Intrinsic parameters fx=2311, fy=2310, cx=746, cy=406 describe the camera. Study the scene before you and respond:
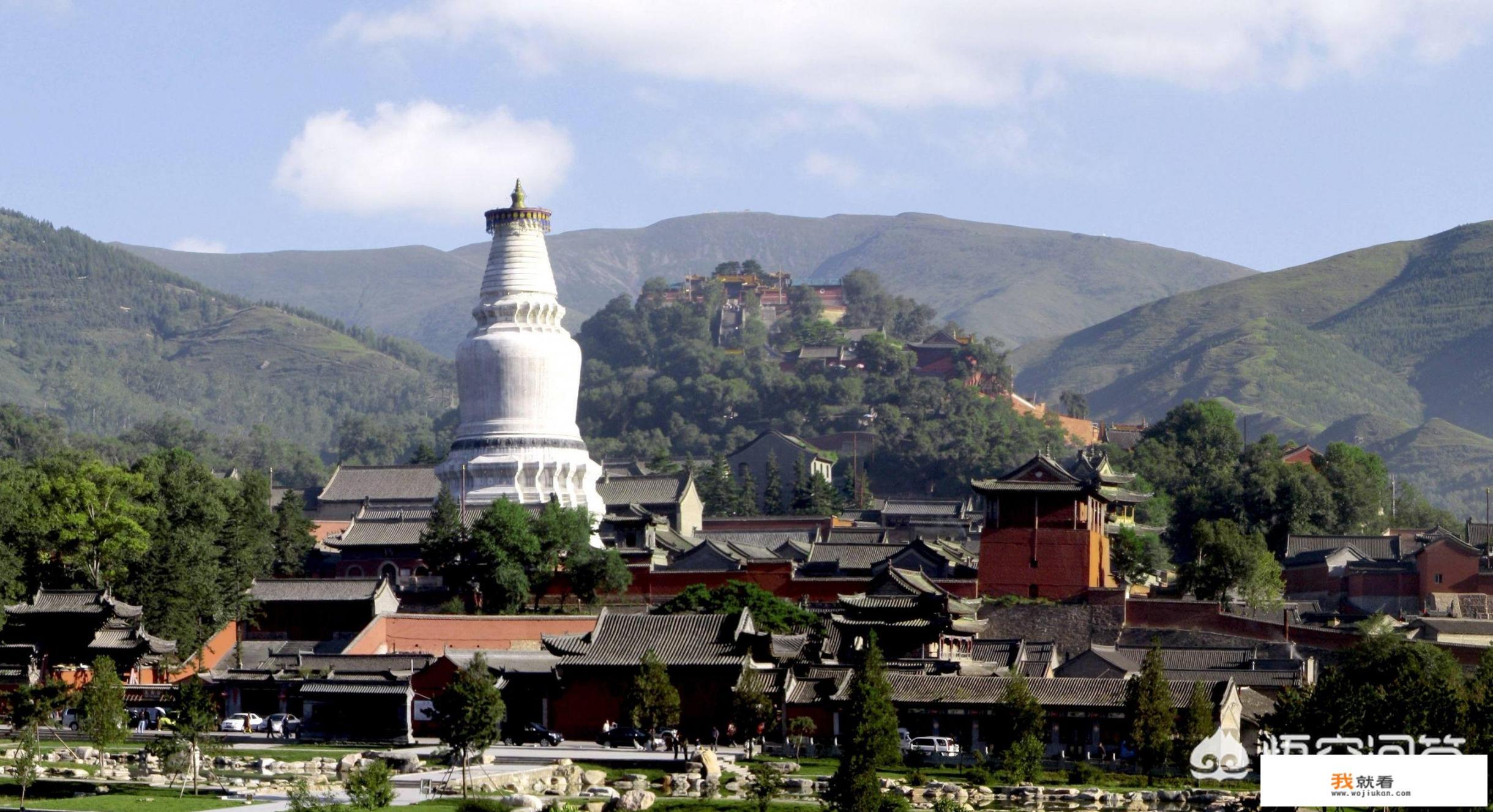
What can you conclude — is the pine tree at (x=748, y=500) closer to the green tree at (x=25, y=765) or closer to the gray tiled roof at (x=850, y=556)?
the gray tiled roof at (x=850, y=556)

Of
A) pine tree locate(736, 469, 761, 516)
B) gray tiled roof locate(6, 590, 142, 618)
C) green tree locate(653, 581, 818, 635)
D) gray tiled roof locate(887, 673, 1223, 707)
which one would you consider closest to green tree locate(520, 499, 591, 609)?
green tree locate(653, 581, 818, 635)

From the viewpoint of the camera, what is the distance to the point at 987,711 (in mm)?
48250

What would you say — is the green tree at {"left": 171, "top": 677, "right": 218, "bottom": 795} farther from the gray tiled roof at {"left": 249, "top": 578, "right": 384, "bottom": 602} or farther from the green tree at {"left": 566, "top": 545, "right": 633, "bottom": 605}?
the green tree at {"left": 566, "top": 545, "right": 633, "bottom": 605}

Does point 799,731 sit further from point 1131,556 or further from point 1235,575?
point 1131,556

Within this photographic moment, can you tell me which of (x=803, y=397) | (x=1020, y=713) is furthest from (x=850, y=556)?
(x=803, y=397)

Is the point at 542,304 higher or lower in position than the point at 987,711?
higher

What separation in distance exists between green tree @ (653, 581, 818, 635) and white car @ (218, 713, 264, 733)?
9.76m

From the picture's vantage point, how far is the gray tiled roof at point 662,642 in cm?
5091

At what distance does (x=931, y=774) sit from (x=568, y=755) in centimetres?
731

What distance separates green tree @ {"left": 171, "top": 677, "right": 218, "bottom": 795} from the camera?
41.4 m

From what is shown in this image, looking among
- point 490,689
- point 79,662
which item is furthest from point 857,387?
point 490,689

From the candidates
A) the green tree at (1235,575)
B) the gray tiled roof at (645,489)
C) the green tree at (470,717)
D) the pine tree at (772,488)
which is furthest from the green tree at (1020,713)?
the pine tree at (772,488)

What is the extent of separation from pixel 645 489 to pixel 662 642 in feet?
106

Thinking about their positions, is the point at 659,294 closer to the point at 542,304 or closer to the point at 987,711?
the point at 542,304
